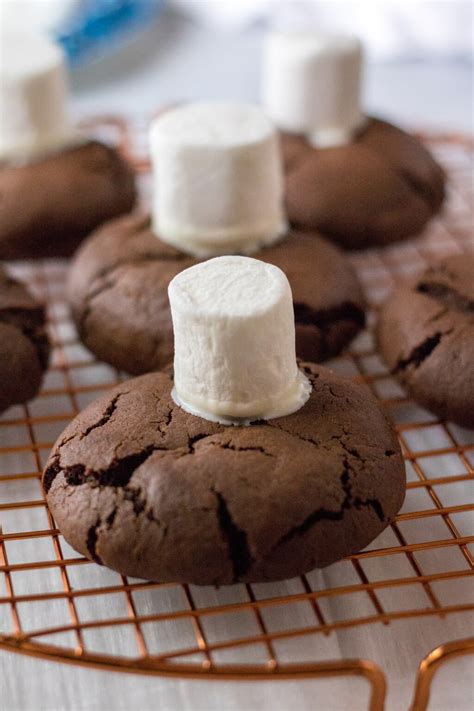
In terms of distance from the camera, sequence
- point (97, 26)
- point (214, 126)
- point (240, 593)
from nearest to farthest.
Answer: point (240, 593) < point (214, 126) < point (97, 26)

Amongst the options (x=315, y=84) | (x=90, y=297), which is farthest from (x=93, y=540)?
(x=315, y=84)

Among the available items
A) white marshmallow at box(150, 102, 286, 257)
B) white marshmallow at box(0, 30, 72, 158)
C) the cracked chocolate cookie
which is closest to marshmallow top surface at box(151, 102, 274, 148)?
white marshmallow at box(150, 102, 286, 257)

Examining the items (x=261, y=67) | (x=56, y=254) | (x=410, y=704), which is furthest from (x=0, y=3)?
(x=410, y=704)

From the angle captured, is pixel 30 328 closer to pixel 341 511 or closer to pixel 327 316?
pixel 327 316

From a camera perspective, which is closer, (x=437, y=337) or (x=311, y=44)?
(x=437, y=337)

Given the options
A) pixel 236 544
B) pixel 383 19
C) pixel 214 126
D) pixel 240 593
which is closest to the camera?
pixel 236 544

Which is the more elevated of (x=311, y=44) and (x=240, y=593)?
(x=311, y=44)

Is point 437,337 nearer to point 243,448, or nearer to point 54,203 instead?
point 243,448

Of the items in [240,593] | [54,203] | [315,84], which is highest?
[315,84]

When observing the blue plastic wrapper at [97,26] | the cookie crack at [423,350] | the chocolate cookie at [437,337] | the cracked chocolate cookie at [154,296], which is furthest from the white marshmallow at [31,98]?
the cookie crack at [423,350]
